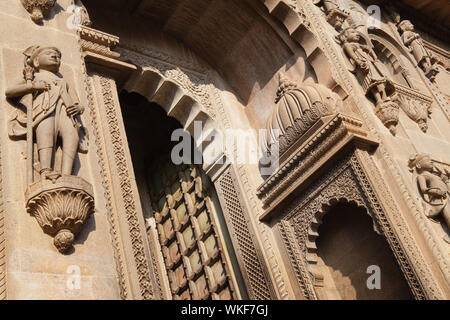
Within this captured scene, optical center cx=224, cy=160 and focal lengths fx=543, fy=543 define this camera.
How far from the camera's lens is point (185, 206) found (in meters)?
8.26

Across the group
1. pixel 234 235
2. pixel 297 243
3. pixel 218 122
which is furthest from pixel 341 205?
pixel 218 122

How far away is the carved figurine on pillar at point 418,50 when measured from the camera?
8.59 meters

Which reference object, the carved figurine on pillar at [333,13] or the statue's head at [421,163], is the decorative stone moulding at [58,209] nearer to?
the statue's head at [421,163]

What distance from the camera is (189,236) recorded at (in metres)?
8.04

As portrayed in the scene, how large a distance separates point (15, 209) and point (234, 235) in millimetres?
3863

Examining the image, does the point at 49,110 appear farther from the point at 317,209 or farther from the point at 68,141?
the point at 317,209

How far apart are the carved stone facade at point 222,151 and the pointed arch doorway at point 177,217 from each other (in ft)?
0.09

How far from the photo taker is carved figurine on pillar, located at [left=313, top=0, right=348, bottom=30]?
748 cm

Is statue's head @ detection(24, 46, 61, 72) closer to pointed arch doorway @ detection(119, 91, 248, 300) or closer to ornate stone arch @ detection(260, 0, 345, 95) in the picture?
ornate stone arch @ detection(260, 0, 345, 95)

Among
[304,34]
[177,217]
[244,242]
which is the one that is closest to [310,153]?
[244,242]

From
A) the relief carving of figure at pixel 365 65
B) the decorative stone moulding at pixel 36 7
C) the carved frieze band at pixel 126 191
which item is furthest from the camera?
the relief carving of figure at pixel 365 65

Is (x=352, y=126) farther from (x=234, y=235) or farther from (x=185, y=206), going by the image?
(x=185, y=206)

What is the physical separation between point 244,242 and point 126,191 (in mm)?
2599

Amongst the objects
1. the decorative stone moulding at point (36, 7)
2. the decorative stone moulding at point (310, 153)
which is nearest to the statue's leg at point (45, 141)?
the decorative stone moulding at point (36, 7)
